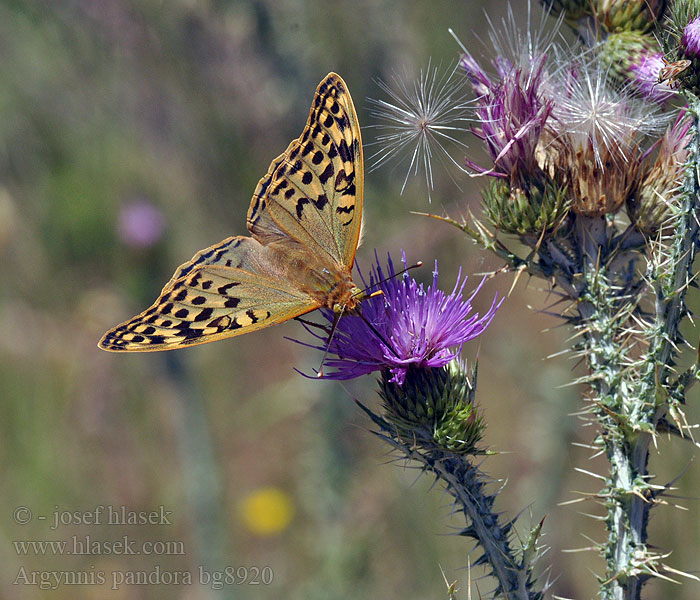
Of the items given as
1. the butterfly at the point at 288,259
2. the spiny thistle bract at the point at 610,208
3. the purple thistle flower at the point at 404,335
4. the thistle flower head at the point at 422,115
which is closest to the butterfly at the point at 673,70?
the spiny thistle bract at the point at 610,208

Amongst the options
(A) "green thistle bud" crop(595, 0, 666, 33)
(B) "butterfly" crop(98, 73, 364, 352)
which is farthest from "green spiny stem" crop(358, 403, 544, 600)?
(A) "green thistle bud" crop(595, 0, 666, 33)

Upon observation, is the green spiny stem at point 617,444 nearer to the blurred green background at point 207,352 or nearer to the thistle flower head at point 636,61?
the thistle flower head at point 636,61

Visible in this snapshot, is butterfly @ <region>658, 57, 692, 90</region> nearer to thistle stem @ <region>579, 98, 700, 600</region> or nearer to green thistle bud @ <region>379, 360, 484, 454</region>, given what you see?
thistle stem @ <region>579, 98, 700, 600</region>

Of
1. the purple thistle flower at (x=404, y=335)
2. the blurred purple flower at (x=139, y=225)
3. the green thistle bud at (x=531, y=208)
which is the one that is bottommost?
the purple thistle flower at (x=404, y=335)

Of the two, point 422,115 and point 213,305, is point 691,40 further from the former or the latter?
point 213,305

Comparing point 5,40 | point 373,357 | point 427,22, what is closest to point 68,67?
point 5,40

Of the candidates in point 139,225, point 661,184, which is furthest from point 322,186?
point 139,225
